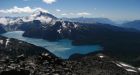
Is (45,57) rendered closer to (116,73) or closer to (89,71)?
(89,71)

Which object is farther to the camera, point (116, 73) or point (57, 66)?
point (116, 73)

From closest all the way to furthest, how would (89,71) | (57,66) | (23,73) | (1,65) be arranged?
1. (23,73)
2. (1,65)
3. (57,66)
4. (89,71)

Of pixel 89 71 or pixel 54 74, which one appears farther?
pixel 89 71

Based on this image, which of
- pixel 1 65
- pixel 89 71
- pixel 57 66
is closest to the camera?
pixel 1 65

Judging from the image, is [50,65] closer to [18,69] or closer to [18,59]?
[18,59]

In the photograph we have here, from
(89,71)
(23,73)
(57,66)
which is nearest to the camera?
(23,73)

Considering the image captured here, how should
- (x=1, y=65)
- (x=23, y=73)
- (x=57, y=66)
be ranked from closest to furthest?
(x=23, y=73)
(x=1, y=65)
(x=57, y=66)

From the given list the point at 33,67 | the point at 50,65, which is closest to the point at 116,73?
the point at 50,65

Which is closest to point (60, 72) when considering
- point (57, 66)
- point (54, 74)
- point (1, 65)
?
point (54, 74)

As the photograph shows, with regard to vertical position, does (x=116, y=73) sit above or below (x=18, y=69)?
below
